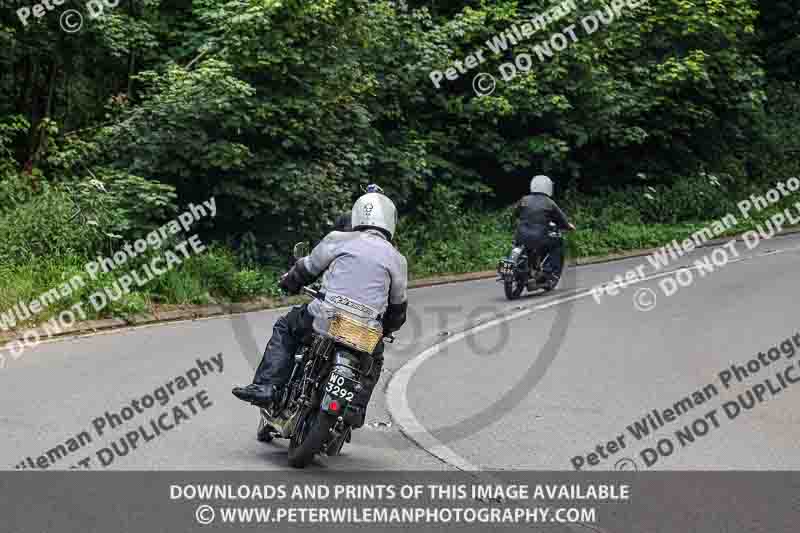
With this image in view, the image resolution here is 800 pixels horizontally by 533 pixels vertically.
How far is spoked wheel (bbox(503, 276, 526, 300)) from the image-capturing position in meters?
19.4

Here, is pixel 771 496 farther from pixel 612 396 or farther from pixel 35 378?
pixel 35 378

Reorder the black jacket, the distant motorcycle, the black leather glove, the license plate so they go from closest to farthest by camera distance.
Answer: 1. the license plate
2. the black leather glove
3. the distant motorcycle
4. the black jacket

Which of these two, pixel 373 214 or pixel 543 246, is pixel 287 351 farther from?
pixel 543 246

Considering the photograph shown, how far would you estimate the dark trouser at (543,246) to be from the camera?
1984 centimetres

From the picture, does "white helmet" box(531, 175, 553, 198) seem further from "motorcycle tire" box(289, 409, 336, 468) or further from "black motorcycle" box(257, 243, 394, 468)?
"motorcycle tire" box(289, 409, 336, 468)

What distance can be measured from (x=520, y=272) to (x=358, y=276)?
38.2 ft

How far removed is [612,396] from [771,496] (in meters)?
3.76

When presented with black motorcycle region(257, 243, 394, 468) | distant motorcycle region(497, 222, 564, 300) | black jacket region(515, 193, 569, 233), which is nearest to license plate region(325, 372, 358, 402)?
black motorcycle region(257, 243, 394, 468)

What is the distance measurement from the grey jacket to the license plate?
493 millimetres

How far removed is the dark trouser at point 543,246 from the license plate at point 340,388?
1228cm

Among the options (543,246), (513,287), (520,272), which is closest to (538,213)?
(543,246)

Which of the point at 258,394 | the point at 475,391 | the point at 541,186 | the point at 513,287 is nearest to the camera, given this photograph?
the point at 258,394

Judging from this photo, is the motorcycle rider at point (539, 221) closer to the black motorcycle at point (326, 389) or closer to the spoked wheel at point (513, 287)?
the spoked wheel at point (513, 287)

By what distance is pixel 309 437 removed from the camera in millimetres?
7805
